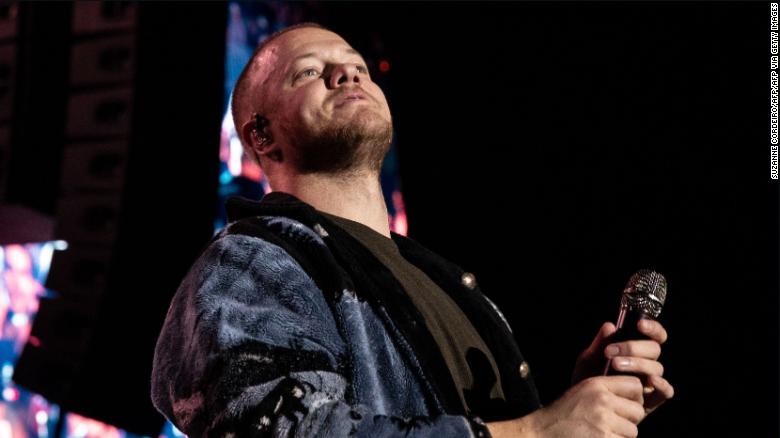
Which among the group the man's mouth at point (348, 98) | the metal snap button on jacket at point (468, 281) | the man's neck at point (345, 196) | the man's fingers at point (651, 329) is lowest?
the metal snap button on jacket at point (468, 281)

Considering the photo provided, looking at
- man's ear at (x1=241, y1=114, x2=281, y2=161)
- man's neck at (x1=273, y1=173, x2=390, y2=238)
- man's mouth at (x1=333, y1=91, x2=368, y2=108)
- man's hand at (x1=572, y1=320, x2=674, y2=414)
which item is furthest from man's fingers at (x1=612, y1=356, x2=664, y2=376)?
man's ear at (x1=241, y1=114, x2=281, y2=161)

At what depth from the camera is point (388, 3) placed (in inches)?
174

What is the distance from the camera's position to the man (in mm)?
978

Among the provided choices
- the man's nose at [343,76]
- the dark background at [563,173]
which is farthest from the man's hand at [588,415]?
the dark background at [563,173]

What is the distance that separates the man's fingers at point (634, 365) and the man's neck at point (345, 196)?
62cm

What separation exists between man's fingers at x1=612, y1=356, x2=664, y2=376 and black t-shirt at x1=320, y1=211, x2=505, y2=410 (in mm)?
245

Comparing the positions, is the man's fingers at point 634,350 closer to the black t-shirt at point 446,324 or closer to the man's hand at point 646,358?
the man's hand at point 646,358

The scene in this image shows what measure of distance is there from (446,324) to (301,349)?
1.24 ft

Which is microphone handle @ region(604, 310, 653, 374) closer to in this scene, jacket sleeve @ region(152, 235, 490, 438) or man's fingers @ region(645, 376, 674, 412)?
man's fingers @ region(645, 376, 674, 412)

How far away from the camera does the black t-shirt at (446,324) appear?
1264 millimetres

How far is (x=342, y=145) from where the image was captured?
153 cm

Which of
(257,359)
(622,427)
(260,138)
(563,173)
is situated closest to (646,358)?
(622,427)

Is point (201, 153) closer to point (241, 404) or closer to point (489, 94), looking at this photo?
point (489, 94)

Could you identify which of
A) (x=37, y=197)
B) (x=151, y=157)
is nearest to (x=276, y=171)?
(x=151, y=157)
